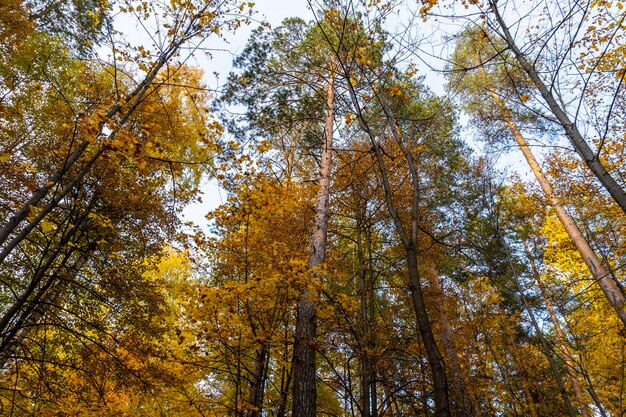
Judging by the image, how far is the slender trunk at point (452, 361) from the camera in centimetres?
761

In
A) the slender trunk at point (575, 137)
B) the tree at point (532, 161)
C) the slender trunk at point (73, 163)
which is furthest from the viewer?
the tree at point (532, 161)

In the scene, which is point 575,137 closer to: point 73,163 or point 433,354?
point 433,354

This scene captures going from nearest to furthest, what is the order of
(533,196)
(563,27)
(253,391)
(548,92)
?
(563,27) → (548,92) → (253,391) → (533,196)

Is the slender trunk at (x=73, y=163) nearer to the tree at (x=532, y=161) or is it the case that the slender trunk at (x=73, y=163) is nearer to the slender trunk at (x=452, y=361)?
the tree at (x=532, y=161)

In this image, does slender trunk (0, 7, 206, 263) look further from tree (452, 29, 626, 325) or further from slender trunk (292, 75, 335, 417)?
tree (452, 29, 626, 325)

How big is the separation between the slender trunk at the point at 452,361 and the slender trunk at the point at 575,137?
168 inches

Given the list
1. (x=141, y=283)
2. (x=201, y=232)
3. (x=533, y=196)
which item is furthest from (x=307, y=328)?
(x=533, y=196)

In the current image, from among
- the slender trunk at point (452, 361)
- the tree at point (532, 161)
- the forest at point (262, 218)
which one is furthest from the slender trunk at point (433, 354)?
the slender trunk at point (452, 361)

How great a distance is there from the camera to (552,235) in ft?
37.9

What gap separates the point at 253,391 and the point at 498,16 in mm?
6824

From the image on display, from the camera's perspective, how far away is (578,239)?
789 centimetres

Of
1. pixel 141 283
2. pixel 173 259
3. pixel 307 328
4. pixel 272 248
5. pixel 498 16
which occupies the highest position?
pixel 173 259

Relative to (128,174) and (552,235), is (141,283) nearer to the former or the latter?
(128,174)

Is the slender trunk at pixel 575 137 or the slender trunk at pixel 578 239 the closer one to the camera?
the slender trunk at pixel 575 137
